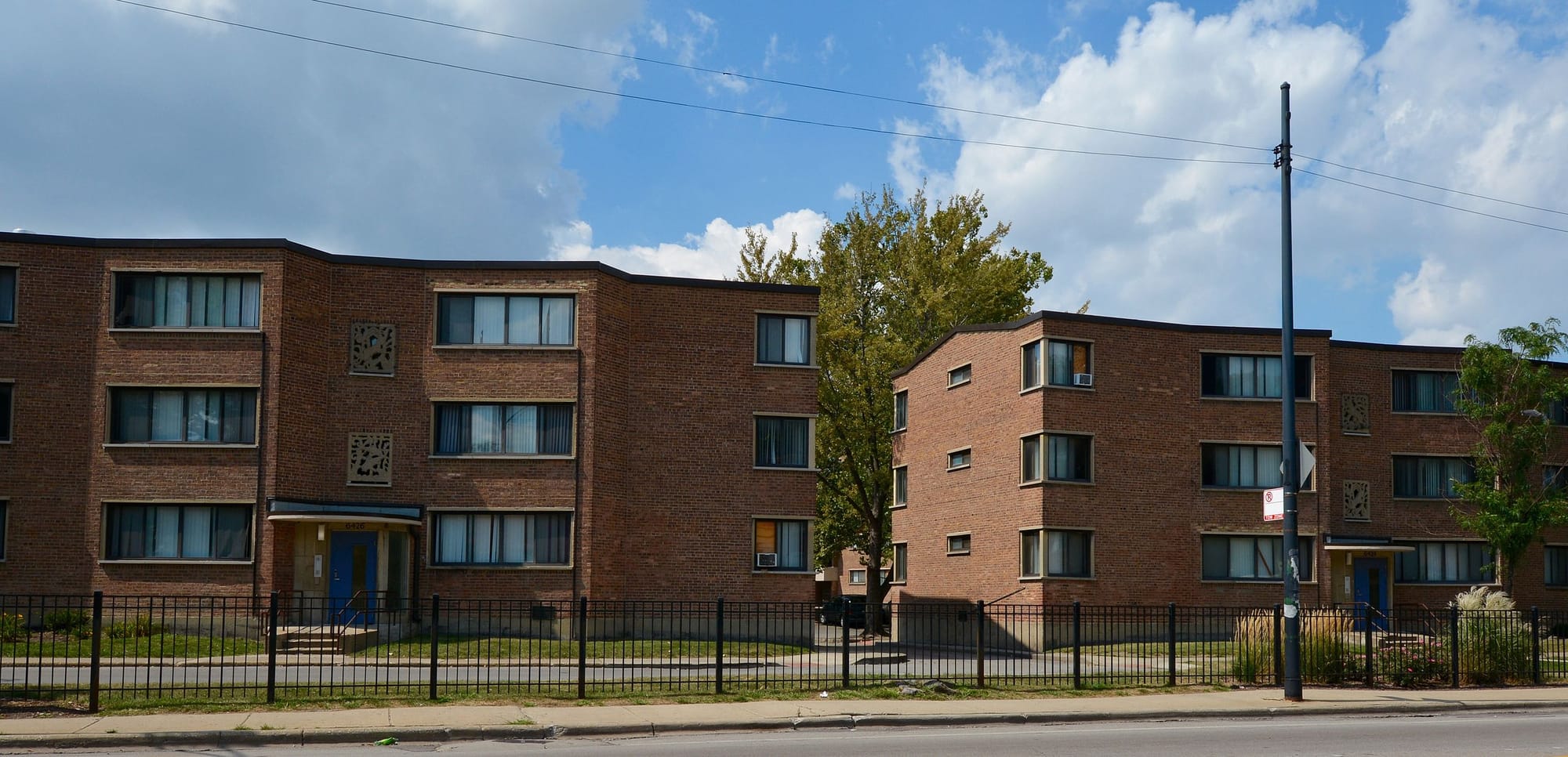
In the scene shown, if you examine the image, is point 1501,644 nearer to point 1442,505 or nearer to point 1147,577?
point 1147,577

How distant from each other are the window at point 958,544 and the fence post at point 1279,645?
19781 millimetres

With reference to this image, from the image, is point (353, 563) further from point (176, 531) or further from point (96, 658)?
point (96, 658)

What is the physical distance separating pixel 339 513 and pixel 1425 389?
31672mm

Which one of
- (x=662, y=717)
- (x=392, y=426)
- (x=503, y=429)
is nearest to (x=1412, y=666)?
(x=662, y=717)

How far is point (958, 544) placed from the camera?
42.8 metres

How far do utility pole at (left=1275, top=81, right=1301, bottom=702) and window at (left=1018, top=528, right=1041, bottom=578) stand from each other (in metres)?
16.9

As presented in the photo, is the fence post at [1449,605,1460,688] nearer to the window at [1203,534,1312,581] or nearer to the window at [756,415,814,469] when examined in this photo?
the window at [1203,534,1312,581]

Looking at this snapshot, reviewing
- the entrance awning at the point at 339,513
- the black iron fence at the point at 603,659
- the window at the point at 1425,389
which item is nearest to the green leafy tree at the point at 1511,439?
the window at the point at 1425,389

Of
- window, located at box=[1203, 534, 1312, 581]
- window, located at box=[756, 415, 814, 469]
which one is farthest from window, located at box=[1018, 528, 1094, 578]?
window, located at box=[756, 415, 814, 469]

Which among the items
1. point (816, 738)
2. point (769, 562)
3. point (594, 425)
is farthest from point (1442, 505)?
point (816, 738)

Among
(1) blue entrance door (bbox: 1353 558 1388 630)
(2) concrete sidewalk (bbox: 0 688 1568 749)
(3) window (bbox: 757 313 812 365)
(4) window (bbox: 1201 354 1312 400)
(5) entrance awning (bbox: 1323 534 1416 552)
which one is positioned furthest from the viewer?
(1) blue entrance door (bbox: 1353 558 1388 630)

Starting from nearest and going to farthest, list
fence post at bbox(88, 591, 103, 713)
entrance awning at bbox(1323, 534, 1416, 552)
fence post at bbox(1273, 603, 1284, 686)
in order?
fence post at bbox(88, 591, 103, 713)
fence post at bbox(1273, 603, 1284, 686)
entrance awning at bbox(1323, 534, 1416, 552)

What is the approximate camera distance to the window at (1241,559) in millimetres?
39438

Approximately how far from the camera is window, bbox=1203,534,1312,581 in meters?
39.4
